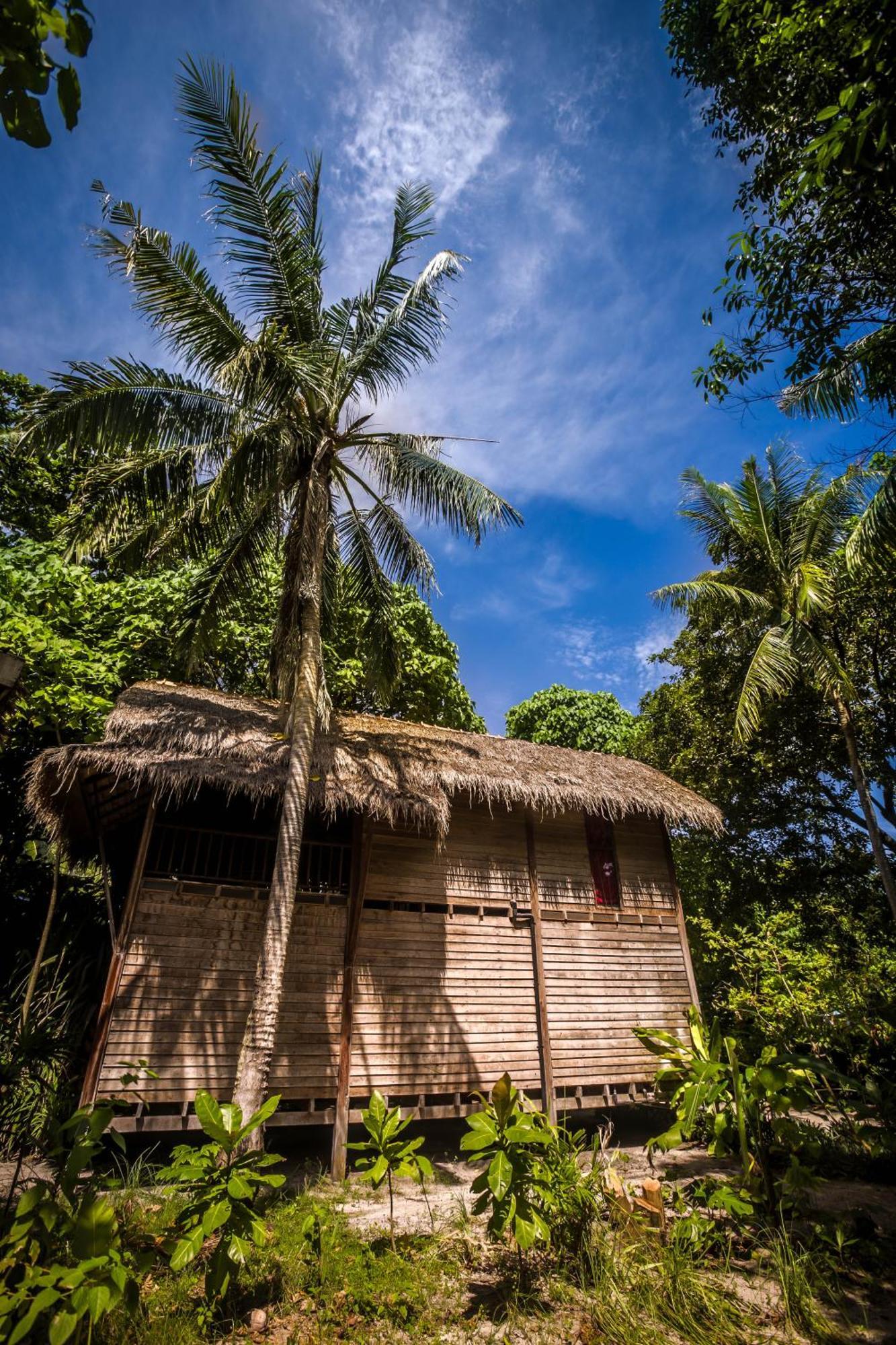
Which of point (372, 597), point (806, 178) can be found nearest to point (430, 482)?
point (372, 597)

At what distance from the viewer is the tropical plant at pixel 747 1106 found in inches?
150

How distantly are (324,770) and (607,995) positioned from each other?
5075mm

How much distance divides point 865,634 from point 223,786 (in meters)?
12.7

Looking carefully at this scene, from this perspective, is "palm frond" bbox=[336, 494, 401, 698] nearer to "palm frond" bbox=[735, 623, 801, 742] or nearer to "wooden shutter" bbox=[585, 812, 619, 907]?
"wooden shutter" bbox=[585, 812, 619, 907]

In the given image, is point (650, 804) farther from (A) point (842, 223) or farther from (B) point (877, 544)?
(A) point (842, 223)

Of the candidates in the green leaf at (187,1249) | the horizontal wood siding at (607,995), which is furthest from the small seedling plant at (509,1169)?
the horizontal wood siding at (607,995)

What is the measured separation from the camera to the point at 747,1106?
4.09 m

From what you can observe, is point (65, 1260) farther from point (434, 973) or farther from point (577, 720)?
point (577, 720)

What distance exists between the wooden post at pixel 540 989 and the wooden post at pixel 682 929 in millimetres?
2386

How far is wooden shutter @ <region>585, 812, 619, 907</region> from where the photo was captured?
32.3 ft

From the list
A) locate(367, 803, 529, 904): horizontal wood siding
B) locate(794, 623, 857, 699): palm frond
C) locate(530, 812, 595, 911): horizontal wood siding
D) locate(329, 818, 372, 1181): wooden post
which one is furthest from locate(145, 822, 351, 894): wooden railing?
locate(794, 623, 857, 699): palm frond

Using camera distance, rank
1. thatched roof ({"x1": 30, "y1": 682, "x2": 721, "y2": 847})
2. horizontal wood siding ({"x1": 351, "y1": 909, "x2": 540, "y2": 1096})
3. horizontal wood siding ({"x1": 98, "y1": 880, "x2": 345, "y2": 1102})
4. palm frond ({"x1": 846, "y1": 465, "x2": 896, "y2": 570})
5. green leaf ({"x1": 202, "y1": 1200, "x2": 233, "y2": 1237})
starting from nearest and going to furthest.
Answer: green leaf ({"x1": 202, "y1": 1200, "x2": 233, "y2": 1237})
horizontal wood siding ({"x1": 98, "y1": 880, "x2": 345, "y2": 1102})
thatched roof ({"x1": 30, "y1": 682, "x2": 721, "y2": 847})
horizontal wood siding ({"x1": 351, "y1": 909, "x2": 540, "y2": 1096})
palm frond ({"x1": 846, "y1": 465, "x2": 896, "y2": 570})

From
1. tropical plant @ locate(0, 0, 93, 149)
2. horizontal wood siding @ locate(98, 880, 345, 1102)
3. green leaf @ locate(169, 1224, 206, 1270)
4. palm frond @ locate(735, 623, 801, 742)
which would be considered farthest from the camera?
palm frond @ locate(735, 623, 801, 742)

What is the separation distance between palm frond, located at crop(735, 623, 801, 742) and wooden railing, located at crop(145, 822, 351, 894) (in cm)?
723
